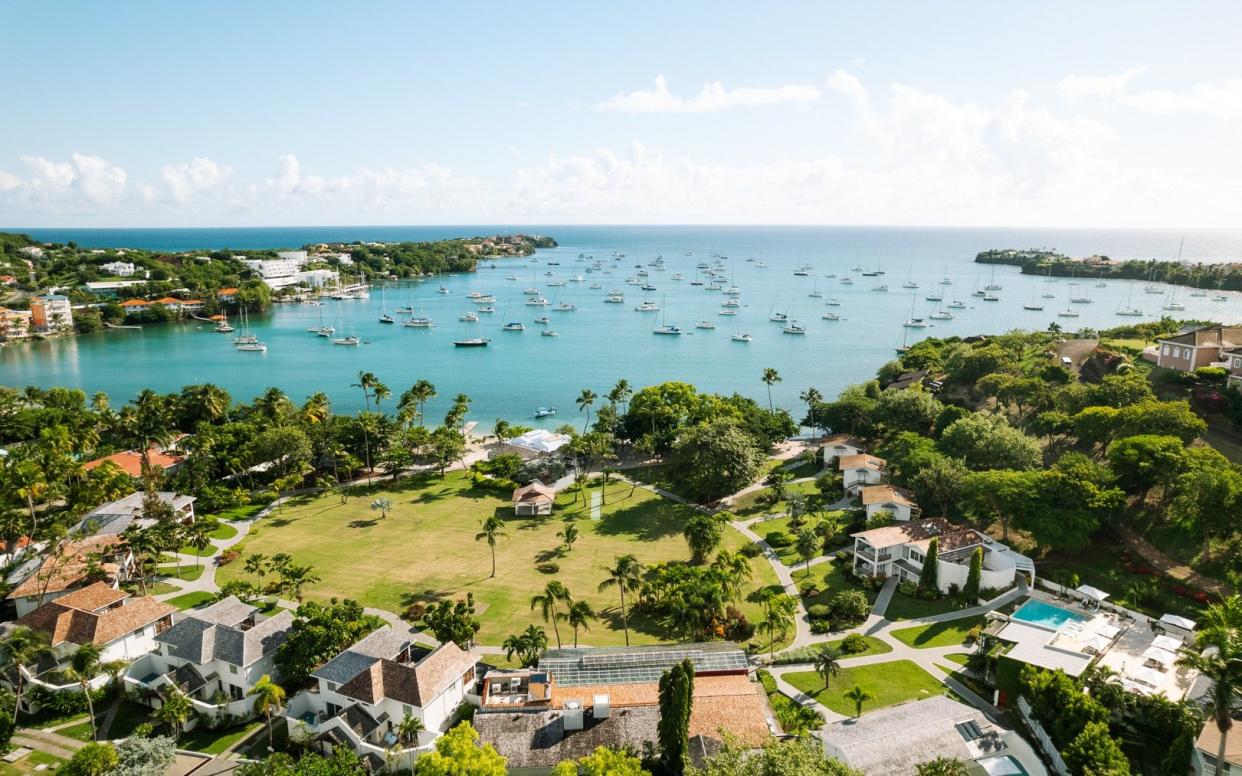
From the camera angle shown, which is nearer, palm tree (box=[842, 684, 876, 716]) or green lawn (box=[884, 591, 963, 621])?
palm tree (box=[842, 684, 876, 716])

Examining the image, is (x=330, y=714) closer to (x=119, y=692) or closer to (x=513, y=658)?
(x=513, y=658)

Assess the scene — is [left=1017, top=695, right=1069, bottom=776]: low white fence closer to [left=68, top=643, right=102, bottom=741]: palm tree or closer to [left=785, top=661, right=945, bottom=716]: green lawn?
[left=785, top=661, right=945, bottom=716]: green lawn

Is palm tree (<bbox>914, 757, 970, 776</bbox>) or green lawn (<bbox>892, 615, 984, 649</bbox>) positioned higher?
palm tree (<bbox>914, 757, 970, 776</bbox>)

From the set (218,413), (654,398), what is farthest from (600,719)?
(218,413)

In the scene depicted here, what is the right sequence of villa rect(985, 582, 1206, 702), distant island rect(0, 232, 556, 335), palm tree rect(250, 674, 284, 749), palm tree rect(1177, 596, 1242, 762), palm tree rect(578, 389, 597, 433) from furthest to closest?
distant island rect(0, 232, 556, 335), palm tree rect(578, 389, 597, 433), villa rect(985, 582, 1206, 702), palm tree rect(250, 674, 284, 749), palm tree rect(1177, 596, 1242, 762)

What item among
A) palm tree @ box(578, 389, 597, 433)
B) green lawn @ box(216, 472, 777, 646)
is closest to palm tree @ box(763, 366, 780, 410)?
palm tree @ box(578, 389, 597, 433)

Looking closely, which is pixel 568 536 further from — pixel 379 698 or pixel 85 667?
pixel 85 667
